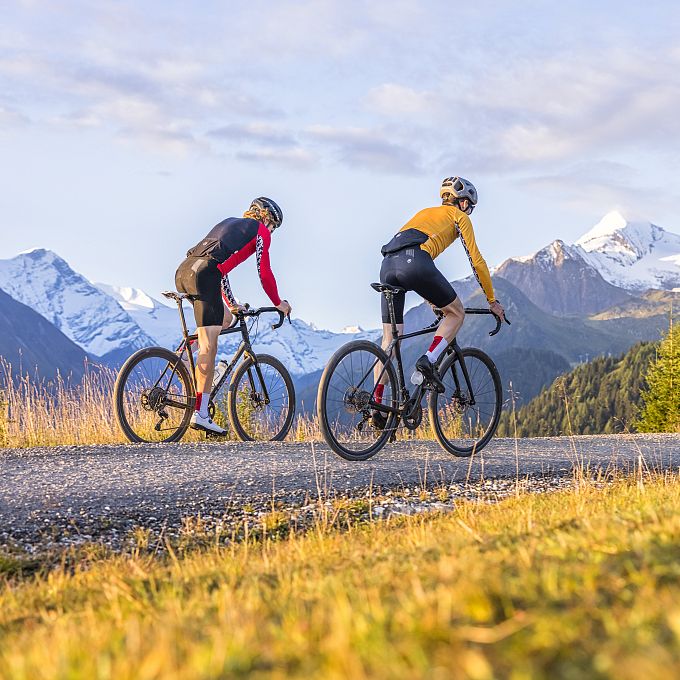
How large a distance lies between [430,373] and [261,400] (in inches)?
107

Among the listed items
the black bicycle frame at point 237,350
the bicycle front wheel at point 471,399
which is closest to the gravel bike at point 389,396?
the bicycle front wheel at point 471,399

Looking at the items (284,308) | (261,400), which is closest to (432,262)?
(284,308)

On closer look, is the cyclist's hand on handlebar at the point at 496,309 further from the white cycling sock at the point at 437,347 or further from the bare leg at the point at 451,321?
the white cycling sock at the point at 437,347

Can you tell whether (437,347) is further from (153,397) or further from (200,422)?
(153,397)

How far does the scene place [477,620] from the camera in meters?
1.97

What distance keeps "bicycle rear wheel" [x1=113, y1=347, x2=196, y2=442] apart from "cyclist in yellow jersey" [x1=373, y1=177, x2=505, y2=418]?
2484mm

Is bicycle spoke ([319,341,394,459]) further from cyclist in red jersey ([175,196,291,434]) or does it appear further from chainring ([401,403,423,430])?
cyclist in red jersey ([175,196,291,434])

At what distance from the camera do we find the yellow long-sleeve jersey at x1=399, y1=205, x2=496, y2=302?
798 cm

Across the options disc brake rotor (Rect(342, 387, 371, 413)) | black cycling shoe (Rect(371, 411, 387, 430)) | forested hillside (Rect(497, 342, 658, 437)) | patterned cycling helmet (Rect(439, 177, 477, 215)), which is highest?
patterned cycling helmet (Rect(439, 177, 477, 215))

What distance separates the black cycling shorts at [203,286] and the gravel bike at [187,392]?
18 cm

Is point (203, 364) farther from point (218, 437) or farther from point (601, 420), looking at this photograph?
point (601, 420)

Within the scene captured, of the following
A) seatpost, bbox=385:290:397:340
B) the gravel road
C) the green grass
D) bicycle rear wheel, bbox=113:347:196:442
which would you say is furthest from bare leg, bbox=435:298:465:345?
the green grass

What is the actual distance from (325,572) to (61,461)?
16.7 ft

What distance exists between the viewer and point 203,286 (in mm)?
8836
